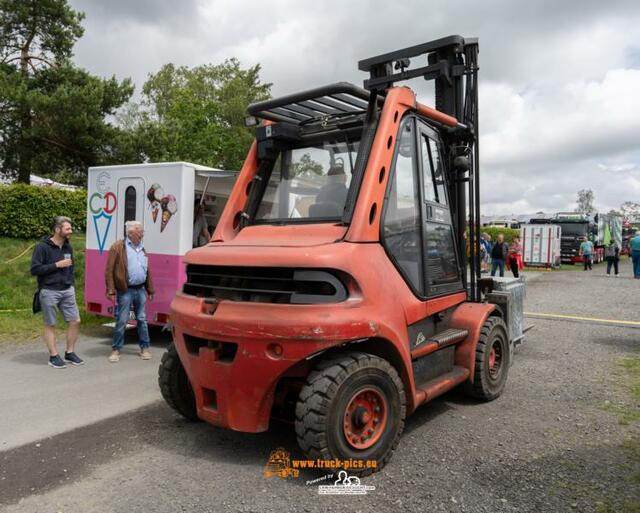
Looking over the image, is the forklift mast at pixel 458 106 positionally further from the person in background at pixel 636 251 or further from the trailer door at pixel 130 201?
the person in background at pixel 636 251

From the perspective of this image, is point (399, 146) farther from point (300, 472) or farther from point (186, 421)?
point (186, 421)

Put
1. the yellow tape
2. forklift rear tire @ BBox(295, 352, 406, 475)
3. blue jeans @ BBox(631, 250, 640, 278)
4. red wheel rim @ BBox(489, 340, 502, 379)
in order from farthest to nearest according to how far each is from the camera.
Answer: blue jeans @ BBox(631, 250, 640, 278), the yellow tape, red wheel rim @ BBox(489, 340, 502, 379), forklift rear tire @ BBox(295, 352, 406, 475)

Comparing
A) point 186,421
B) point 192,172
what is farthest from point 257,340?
point 192,172

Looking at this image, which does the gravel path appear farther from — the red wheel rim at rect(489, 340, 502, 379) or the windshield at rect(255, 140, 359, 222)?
the windshield at rect(255, 140, 359, 222)

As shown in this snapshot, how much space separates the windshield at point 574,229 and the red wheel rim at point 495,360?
26464mm

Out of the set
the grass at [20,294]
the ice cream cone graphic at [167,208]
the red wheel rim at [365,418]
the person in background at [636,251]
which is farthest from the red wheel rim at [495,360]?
the person in background at [636,251]

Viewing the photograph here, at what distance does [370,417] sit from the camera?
3.66m

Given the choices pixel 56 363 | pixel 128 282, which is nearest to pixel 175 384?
pixel 128 282

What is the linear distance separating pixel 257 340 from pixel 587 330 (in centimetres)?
801

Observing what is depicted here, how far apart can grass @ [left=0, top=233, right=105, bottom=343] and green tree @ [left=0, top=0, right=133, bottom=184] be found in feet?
13.8

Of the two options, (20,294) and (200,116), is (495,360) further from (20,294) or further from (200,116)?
(200,116)

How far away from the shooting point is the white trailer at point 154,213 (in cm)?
761

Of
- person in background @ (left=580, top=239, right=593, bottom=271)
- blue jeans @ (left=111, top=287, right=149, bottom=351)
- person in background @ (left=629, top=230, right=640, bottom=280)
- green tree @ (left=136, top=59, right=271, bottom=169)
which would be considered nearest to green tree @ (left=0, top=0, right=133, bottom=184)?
green tree @ (left=136, top=59, right=271, bottom=169)

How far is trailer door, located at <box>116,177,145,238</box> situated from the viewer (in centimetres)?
799
